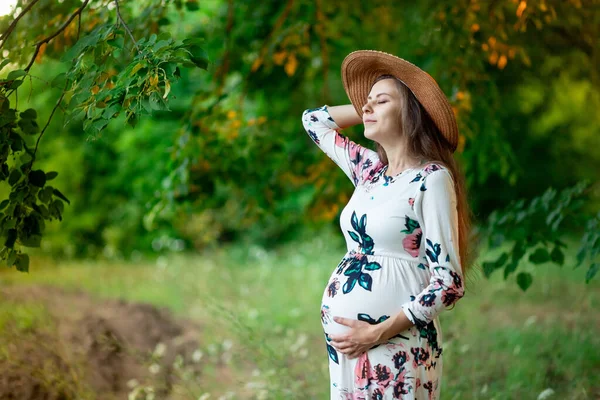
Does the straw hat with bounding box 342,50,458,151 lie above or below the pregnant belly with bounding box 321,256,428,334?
above

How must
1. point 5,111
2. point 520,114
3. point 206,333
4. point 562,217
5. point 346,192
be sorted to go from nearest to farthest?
1. point 5,111
2. point 562,217
3. point 346,192
4. point 206,333
5. point 520,114

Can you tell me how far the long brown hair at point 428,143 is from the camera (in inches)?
85.8

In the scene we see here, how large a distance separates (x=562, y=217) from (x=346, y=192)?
1.76m

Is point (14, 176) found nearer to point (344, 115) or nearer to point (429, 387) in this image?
point (344, 115)

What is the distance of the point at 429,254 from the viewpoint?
6.61 ft

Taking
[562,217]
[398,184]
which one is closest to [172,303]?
[562,217]

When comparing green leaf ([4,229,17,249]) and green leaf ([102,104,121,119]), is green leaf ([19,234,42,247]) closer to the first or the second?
green leaf ([4,229,17,249])

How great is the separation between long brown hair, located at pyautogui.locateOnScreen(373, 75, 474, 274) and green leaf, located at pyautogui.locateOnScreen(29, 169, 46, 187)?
1.31 meters

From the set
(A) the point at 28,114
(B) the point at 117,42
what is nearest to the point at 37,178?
(A) the point at 28,114

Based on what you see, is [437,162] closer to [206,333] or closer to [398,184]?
[398,184]

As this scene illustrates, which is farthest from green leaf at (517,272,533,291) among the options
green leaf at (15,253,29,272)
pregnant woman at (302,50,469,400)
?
green leaf at (15,253,29,272)

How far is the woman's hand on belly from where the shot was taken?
6.86ft

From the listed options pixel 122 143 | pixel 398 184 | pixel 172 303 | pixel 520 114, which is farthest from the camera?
pixel 520 114

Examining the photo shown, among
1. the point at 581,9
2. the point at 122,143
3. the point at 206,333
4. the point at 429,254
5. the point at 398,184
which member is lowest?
the point at 206,333
